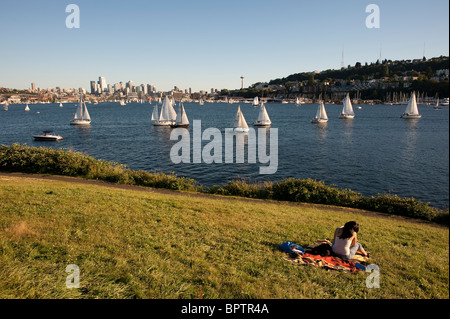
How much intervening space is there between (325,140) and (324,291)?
188 ft

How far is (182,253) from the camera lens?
7.25 meters

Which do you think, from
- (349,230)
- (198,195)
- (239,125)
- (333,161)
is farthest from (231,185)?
(239,125)

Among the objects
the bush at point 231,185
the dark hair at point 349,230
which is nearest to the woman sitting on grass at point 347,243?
the dark hair at point 349,230

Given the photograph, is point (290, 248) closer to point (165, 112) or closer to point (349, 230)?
point (349, 230)

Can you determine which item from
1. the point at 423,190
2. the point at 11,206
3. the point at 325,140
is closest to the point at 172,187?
the point at 11,206

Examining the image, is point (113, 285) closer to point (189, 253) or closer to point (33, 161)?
point (189, 253)

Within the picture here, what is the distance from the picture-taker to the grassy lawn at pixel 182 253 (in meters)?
5.59

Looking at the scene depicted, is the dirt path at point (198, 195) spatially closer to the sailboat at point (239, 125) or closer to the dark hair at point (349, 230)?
the dark hair at point (349, 230)

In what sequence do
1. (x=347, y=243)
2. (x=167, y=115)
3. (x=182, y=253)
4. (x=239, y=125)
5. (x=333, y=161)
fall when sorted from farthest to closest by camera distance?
(x=167, y=115) → (x=239, y=125) → (x=333, y=161) → (x=347, y=243) → (x=182, y=253)

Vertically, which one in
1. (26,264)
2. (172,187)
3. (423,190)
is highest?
(26,264)

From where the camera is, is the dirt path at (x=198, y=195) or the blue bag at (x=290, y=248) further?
the dirt path at (x=198, y=195)

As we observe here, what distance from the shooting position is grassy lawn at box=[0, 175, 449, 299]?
5.59 meters
